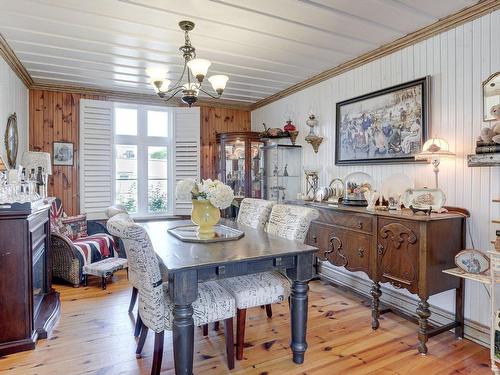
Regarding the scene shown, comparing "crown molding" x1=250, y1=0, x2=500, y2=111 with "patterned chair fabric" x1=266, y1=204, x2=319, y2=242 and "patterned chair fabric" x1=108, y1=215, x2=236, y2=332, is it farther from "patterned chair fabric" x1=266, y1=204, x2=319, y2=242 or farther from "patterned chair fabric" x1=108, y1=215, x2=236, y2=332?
"patterned chair fabric" x1=108, y1=215, x2=236, y2=332

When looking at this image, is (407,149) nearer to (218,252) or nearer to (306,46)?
(306,46)

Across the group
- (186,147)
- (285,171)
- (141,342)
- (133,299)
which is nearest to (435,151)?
(285,171)

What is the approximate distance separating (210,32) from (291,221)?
5.77 feet

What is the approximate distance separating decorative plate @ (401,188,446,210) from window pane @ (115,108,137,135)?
13.2 feet

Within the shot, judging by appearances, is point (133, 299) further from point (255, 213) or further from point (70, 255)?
point (255, 213)

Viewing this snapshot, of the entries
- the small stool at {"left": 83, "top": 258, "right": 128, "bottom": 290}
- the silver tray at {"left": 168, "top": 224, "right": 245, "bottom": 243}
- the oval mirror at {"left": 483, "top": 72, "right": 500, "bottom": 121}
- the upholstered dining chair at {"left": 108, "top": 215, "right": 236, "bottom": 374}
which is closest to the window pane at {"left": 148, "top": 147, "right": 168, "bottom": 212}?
the small stool at {"left": 83, "top": 258, "right": 128, "bottom": 290}

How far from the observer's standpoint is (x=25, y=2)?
91.5 inches

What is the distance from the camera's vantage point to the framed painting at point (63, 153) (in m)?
4.47

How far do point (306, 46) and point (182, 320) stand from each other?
2651 mm

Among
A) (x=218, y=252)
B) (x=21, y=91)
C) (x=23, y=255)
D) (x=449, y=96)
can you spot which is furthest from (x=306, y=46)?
(x=21, y=91)

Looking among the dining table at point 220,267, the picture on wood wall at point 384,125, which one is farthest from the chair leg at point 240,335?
the picture on wood wall at point 384,125

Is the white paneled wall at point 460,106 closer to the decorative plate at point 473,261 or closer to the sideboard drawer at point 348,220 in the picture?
the decorative plate at point 473,261

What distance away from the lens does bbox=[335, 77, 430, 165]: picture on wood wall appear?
281 centimetres

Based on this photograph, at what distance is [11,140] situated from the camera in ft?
11.5
